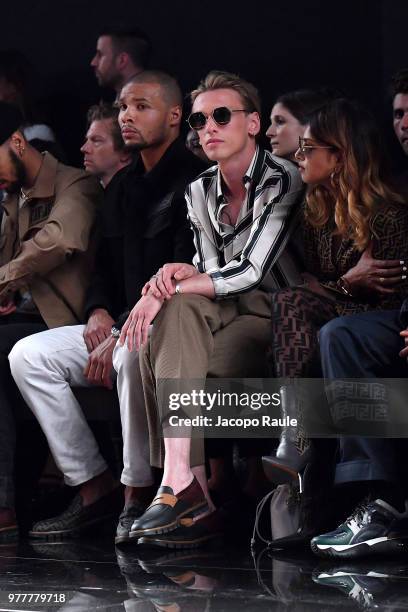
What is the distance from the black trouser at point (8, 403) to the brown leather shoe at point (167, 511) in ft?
2.05

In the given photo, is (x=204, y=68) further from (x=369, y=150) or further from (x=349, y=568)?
(x=349, y=568)

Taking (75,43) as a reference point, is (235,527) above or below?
below

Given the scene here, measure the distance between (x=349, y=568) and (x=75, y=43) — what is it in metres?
2.80

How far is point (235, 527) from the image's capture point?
10.6 ft

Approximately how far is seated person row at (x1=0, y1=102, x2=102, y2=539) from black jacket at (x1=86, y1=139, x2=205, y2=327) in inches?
3.5

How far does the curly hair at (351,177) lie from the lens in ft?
10.00

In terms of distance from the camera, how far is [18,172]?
3883 millimetres

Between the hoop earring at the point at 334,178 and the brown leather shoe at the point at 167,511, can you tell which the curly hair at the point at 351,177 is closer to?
the hoop earring at the point at 334,178

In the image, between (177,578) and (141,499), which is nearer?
(177,578)

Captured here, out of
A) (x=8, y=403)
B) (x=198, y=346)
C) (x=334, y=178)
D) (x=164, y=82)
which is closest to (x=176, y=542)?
(x=198, y=346)

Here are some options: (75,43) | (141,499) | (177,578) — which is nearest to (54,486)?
(141,499)

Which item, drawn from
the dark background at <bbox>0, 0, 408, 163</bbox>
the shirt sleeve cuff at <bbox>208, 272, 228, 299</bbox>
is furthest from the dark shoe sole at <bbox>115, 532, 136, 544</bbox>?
the dark background at <bbox>0, 0, 408, 163</bbox>

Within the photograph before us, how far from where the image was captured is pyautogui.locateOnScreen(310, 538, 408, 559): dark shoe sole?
2.65 metres

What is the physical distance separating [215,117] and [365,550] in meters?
1.32
